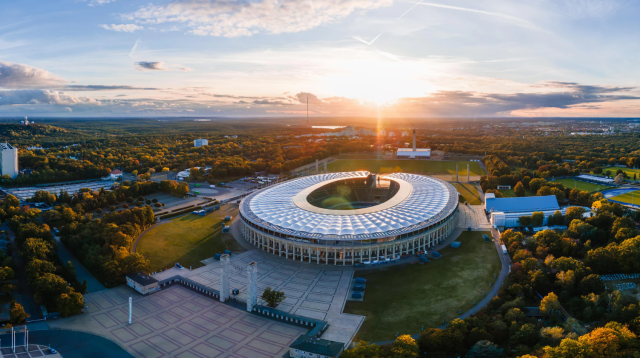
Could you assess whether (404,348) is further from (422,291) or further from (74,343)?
(74,343)

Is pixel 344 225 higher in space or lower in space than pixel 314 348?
higher

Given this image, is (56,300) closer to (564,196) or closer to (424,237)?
(424,237)

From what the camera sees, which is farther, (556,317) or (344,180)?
(344,180)

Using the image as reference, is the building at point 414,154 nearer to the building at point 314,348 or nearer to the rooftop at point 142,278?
the rooftop at point 142,278

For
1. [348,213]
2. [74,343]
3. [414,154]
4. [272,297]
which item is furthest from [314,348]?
[414,154]

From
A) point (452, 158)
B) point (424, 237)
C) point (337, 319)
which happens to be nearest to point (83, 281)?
point (337, 319)

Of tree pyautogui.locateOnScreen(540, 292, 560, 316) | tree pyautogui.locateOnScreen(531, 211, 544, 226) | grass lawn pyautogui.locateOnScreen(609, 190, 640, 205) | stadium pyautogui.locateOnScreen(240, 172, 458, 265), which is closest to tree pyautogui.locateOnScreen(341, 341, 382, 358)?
tree pyautogui.locateOnScreen(540, 292, 560, 316)

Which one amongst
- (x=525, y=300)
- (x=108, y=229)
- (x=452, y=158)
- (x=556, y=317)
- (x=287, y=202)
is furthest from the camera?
(x=452, y=158)
